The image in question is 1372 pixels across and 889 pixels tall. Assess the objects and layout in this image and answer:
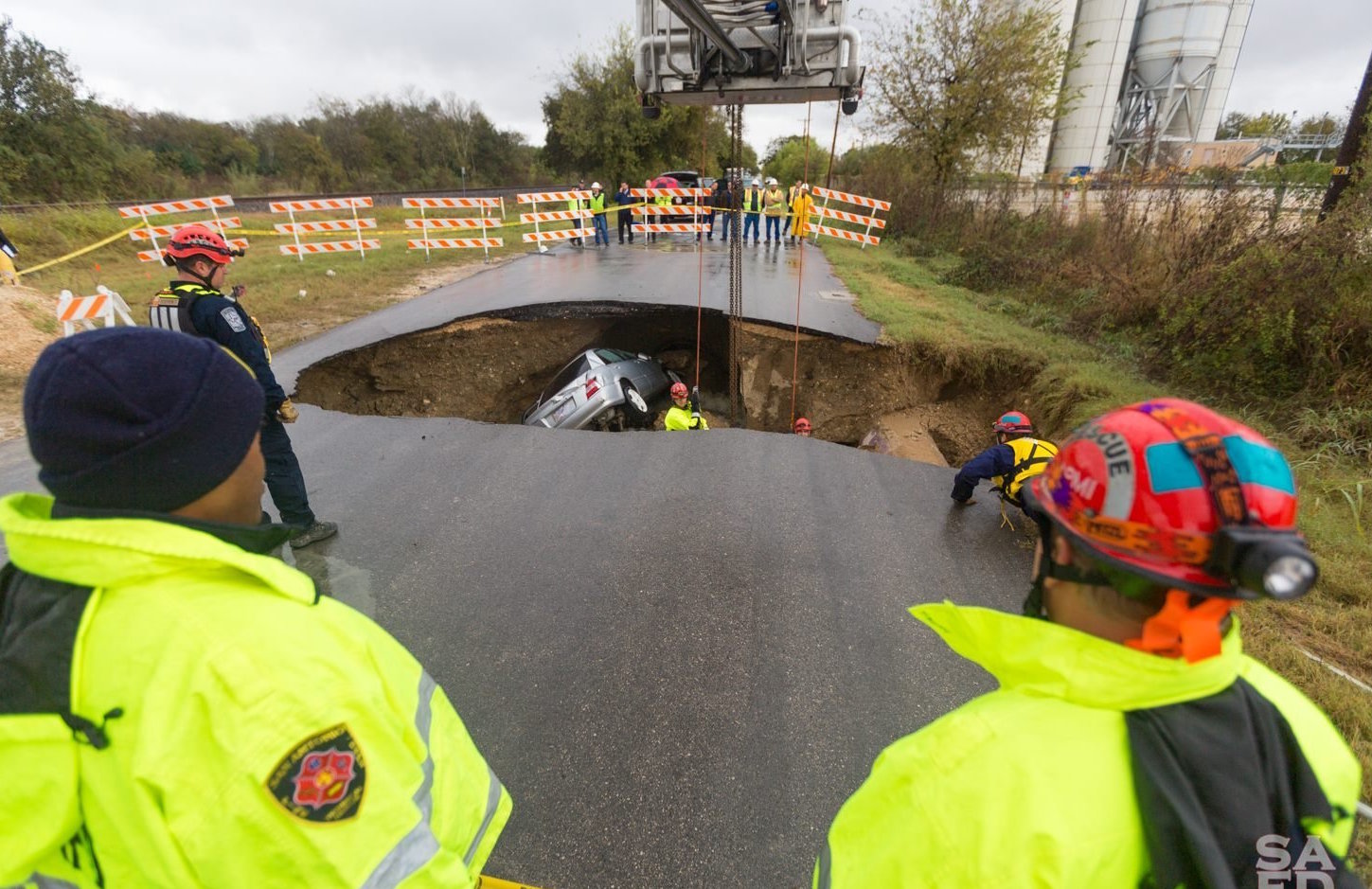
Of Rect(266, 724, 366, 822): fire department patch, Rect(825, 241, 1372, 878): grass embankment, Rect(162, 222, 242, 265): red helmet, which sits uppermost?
Rect(162, 222, 242, 265): red helmet

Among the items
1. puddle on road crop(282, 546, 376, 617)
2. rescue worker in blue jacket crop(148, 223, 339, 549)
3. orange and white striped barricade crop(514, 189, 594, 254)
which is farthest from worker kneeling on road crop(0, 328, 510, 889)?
orange and white striped barricade crop(514, 189, 594, 254)

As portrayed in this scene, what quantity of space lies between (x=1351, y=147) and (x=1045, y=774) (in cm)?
864

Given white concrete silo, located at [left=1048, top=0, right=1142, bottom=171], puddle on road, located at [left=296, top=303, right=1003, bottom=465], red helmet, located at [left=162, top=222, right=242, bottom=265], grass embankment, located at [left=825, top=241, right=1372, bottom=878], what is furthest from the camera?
white concrete silo, located at [left=1048, top=0, right=1142, bottom=171]

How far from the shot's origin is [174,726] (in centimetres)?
89

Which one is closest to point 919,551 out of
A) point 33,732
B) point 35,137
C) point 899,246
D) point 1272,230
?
point 33,732

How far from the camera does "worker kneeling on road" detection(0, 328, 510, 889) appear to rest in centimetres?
89

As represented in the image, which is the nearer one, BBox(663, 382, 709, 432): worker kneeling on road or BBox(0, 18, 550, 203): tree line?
BBox(663, 382, 709, 432): worker kneeling on road

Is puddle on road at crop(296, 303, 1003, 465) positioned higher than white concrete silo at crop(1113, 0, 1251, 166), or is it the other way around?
white concrete silo at crop(1113, 0, 1251, 166)

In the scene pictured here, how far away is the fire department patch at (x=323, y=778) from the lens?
0.92m

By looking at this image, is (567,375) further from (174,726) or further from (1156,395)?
(174,726)

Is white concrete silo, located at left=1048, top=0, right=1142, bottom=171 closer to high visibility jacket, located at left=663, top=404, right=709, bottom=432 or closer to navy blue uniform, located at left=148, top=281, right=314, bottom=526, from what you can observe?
high visibility jacket, located at left=663, top=404, right=709, bottom=432

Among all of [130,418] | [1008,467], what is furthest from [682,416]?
[130,418]

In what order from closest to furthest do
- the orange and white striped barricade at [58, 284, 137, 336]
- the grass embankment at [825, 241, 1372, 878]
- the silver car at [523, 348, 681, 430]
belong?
the grass embankment at [825, 241, 1372, 878] → the orange and white striped barricade at [58, 284, 137, 336] → the silver car at [523, 348, 681, 430]

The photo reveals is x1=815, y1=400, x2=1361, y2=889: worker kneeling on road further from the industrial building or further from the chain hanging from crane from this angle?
the industrial building
